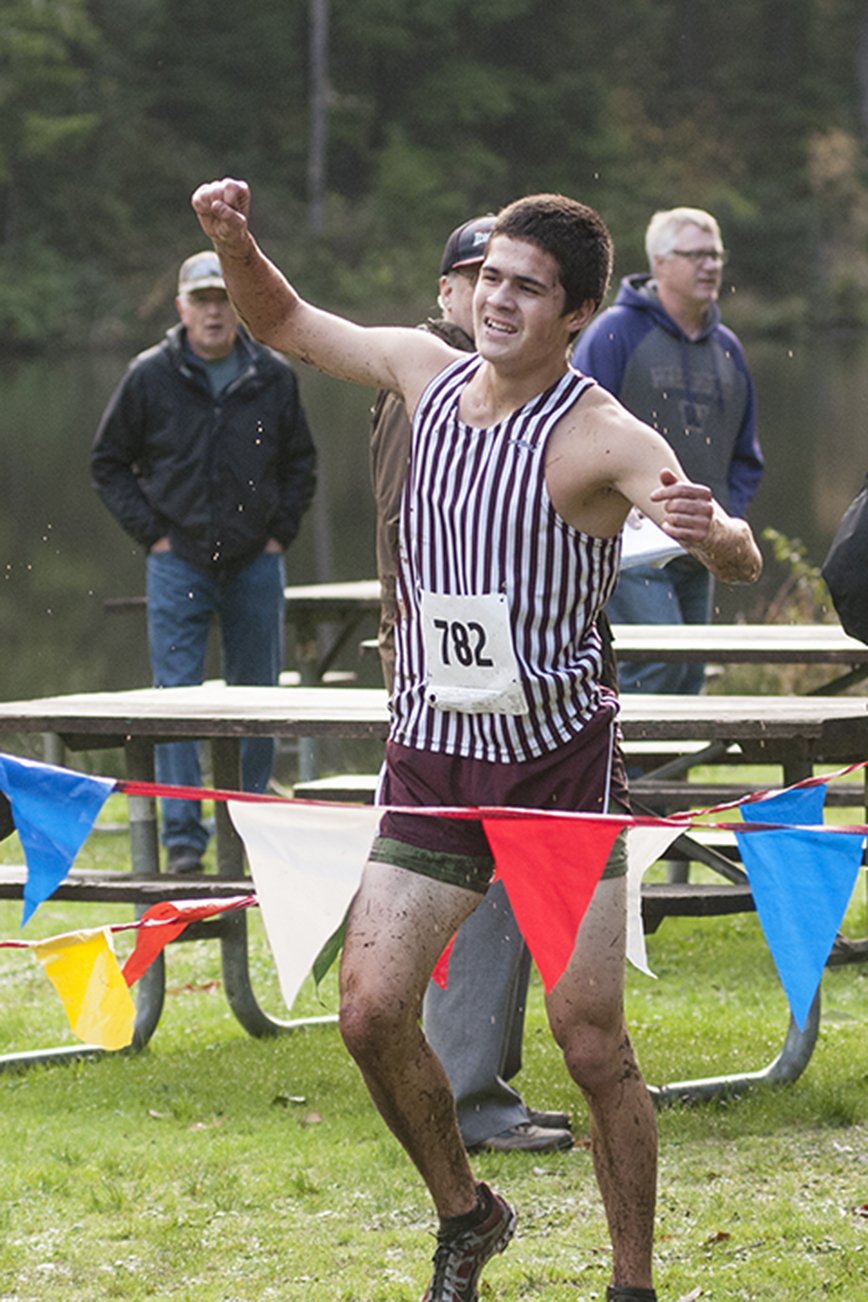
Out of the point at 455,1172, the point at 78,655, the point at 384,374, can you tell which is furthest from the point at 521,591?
the point at 78,655

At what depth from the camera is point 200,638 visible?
9.23m

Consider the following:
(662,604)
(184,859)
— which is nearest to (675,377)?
(662,604)

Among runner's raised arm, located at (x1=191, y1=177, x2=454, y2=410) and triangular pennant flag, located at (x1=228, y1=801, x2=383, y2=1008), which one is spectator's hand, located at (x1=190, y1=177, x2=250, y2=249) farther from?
triangular pennant flag, located at (x1=228, y1=801, x2=383, y2=1008)

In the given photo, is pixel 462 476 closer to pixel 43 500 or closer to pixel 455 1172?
pixel 455 1172

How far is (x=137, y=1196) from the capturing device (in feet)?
17.5

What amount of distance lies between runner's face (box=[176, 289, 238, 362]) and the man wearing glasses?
4.48 feet

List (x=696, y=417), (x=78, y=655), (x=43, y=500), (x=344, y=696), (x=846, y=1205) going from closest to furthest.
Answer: (x=846, y=1205) → (x=344, y=696) → (x=696, y=417) → (x=78, y=655) → (x=43, y=500)

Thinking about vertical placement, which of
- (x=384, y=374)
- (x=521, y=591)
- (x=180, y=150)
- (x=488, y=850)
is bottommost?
(x=488, y=850)

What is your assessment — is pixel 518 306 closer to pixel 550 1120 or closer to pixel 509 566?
pixel 509 566

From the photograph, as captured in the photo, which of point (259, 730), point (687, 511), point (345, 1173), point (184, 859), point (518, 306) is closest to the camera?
point (687, 511)

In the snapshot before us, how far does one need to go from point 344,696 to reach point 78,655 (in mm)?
14332

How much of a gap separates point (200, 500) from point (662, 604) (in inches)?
74.0

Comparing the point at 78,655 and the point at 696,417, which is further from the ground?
the point at 696,417

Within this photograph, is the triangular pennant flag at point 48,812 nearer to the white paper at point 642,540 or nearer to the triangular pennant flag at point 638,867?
the triangular pennant flag at point 638,867
